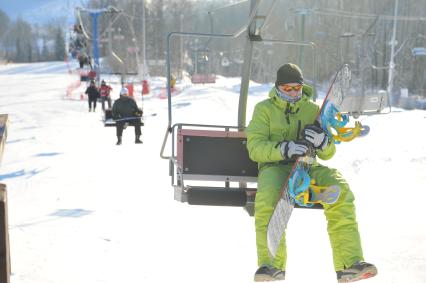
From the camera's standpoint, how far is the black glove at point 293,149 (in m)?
3.09

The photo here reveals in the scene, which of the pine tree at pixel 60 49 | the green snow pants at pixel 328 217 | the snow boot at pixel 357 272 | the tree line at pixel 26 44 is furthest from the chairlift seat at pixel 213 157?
the pine tree at pixel 60 49

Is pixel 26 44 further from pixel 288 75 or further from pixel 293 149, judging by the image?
pixel 293 149

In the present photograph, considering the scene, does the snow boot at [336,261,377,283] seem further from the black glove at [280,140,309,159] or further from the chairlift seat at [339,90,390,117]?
the chairlift seat at [339,90,390,117]

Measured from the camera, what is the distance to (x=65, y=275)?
4.04m

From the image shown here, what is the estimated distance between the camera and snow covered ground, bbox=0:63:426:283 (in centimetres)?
412

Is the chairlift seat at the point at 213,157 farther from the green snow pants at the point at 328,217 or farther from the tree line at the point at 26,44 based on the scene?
the tree line at the point at 26,44

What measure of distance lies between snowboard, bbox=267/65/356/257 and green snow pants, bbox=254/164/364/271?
0.07m

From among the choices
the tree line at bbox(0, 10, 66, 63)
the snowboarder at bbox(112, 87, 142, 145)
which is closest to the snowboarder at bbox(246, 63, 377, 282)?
the snowboarder at bbox(112, 87, 142, 145)

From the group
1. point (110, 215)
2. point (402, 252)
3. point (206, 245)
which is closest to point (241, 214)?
point (206, 245)

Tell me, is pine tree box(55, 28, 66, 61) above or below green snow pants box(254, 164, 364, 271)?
above

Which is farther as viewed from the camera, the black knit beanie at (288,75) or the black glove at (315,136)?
the black knit beanie at (288,75)

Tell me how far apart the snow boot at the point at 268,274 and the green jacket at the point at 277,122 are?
28.3 inches

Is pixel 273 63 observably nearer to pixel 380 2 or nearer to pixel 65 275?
pixel 380 2

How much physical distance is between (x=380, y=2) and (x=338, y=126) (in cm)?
4508
